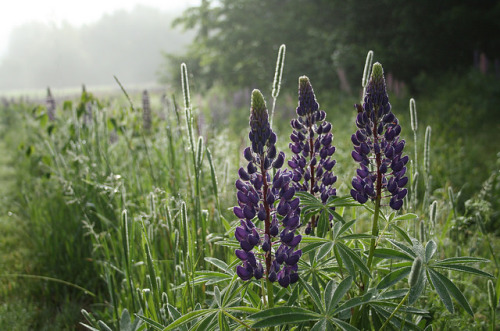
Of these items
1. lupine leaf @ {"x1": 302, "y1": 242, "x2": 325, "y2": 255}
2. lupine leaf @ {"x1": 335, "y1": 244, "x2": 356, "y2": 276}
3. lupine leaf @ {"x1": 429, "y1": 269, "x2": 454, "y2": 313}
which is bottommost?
lupine leaf @ {"x1": 429, "y1": 269, "x2": 454, "y2": 313}

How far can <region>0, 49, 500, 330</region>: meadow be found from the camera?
1481 mm

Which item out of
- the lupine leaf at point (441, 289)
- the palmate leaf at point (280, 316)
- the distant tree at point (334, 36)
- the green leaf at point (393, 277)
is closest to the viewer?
the palmate leaf at point (280, 316)

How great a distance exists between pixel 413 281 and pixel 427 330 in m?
0.53

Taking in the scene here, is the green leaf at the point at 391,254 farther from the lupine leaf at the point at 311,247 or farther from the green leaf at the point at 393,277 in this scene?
the lupine leaf at the point at 311,247

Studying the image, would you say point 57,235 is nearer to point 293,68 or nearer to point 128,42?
point 293,68

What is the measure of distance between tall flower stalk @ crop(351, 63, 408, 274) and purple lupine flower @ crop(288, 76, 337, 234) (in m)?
0.21

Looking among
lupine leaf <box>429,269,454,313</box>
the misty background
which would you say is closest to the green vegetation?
lupine leaf <box>429,269,454,313</box>

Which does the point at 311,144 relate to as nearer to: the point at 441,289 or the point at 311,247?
the point at 311,247

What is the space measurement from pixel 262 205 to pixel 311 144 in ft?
1.75

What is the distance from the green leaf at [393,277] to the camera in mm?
1539

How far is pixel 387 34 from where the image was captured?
10789mm

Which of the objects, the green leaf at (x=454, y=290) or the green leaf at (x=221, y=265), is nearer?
the green leaf at (x=454, y=290)

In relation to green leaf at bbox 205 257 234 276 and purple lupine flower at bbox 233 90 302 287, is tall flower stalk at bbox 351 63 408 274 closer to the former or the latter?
purple lupine flower at bbox 233 90 302 287

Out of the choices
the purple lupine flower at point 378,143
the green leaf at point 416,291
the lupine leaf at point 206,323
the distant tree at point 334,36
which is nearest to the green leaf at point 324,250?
the purple lupine flower at point 378,143
